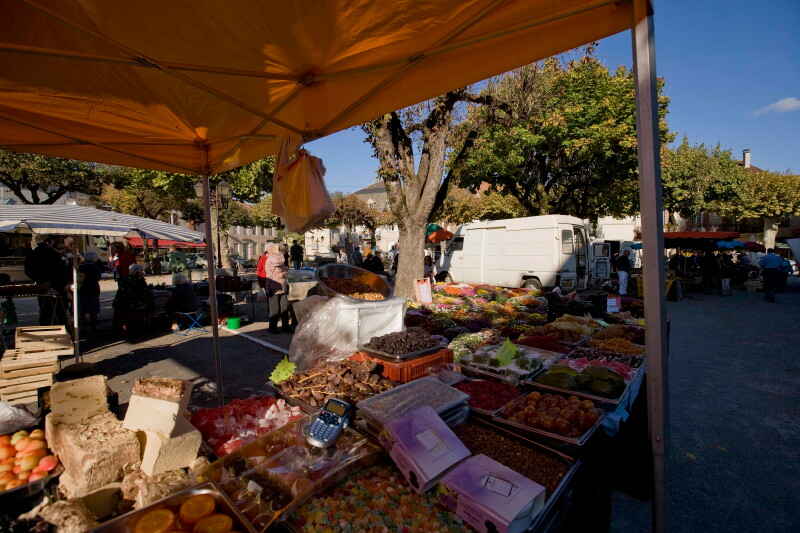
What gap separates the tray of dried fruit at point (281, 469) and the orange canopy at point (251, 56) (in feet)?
7.29

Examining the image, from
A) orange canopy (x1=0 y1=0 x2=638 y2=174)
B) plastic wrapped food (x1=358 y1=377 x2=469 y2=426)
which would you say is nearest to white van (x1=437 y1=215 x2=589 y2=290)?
plastic wrapped food (x1=358 y1=377 x2=469 y2=426)

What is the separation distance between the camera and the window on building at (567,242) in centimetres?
1220

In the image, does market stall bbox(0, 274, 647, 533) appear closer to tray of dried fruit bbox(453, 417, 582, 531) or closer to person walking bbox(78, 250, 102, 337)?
tray of dried fruit bbox(453, 417, 582, 531)

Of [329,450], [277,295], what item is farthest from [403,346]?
[277,295]

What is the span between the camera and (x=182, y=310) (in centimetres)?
852

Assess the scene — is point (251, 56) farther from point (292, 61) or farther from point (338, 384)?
point (338, 384)

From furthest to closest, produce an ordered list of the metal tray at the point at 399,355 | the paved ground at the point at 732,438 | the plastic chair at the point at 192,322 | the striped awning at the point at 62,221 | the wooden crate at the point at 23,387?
1. the plastic chair at the point at 192,322
2. the striped awning at the point at 62,221
3. the wooden crate at the point at 23,387
4. the metal tray at the point at 399,355
5. the paved ground at the point at 732,438

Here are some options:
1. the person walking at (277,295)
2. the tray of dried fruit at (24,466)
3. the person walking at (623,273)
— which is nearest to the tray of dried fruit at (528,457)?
the tray of dried fruit at (24,466)

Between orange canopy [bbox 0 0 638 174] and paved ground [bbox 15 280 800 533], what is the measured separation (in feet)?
10.3

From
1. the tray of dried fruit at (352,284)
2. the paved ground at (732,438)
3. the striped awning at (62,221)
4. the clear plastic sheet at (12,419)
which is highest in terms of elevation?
the striped awning at (62,221)

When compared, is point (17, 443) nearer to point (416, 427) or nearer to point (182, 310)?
point (416, 427)

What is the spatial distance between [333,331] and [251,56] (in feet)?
10.8

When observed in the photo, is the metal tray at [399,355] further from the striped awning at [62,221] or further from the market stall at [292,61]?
the striped awning at [62,221]

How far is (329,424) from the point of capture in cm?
236
